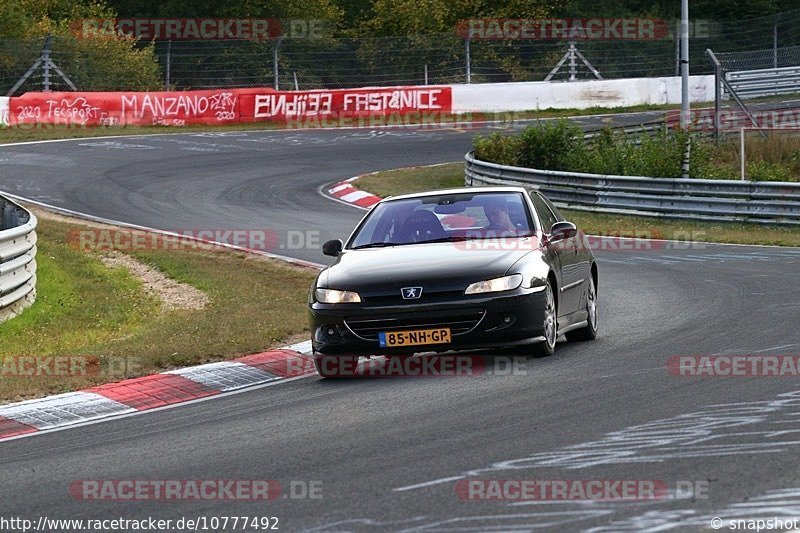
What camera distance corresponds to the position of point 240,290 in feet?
53.8

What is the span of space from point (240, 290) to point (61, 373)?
5.65 m

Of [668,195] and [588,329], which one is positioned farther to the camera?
[668,195]

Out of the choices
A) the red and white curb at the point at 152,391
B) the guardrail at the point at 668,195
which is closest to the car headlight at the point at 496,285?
the red and white curb at the point at 152,391

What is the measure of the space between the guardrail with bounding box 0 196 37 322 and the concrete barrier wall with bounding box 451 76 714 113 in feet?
88.9

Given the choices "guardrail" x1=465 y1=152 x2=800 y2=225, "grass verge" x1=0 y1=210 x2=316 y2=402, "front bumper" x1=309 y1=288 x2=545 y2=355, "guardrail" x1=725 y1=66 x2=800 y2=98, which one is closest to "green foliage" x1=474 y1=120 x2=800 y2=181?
"guardrail" x1=465 y1=152 x2=800 y2=225

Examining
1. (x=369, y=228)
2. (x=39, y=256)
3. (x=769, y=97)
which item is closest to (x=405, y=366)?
(x=369, y=228)

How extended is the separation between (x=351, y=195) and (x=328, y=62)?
569 inches

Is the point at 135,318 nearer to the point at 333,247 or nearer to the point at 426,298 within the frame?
the point at 333,247

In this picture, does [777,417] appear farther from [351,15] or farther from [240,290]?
[351,15]

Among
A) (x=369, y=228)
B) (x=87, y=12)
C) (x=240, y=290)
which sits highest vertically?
(x=87, y=12)

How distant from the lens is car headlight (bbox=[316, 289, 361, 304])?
10.4 metres

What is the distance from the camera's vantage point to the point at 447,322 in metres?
10.2

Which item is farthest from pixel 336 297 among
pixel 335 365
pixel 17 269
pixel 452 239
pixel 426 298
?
pixel 17 269

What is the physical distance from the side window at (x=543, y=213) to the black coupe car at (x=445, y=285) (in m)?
0.04
